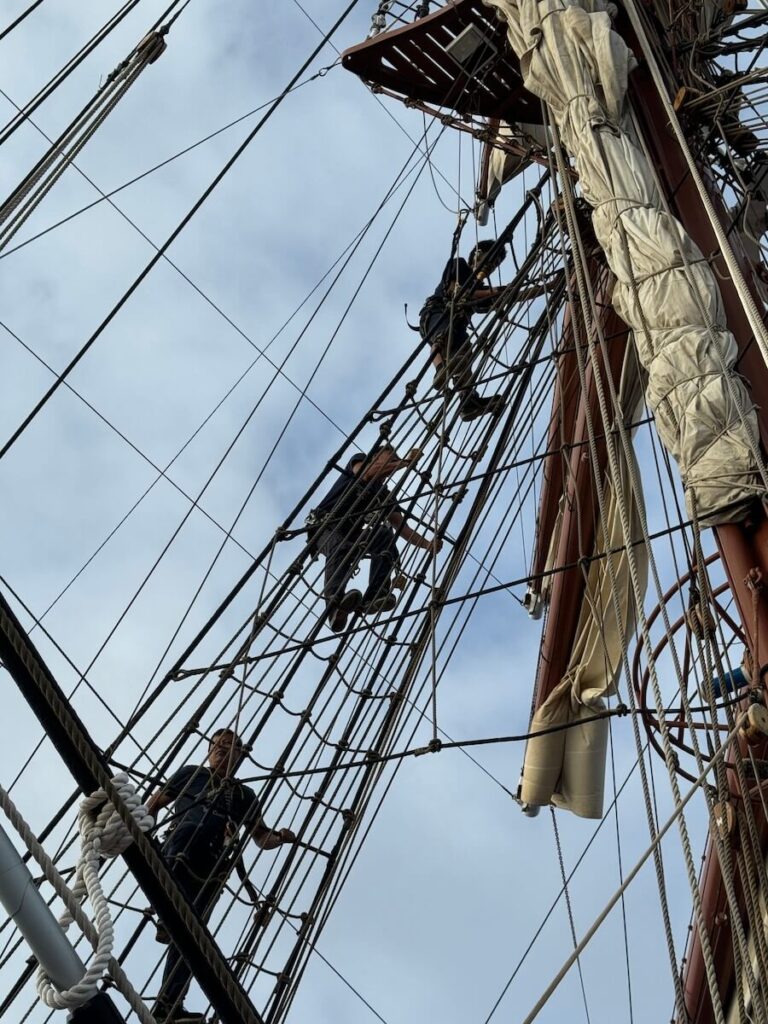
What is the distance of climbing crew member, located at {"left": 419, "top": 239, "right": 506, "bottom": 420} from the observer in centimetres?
834

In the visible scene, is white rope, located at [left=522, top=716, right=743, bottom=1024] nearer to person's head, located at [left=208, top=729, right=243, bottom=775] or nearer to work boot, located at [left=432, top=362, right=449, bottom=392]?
person's head, located at [left=208, top=729, right=243, bottom=775]

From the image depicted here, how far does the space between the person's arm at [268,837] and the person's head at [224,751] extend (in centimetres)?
29

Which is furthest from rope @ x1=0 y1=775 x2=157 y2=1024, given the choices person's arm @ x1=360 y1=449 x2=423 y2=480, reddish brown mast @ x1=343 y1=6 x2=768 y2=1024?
person's arm @ x1=360 y1=449 x2=423 y2=480

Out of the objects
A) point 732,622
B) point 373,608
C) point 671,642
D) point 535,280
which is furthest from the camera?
point 535,280

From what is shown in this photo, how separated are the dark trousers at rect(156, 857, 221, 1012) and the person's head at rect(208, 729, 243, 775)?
54 cm

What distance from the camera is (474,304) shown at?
343 inches

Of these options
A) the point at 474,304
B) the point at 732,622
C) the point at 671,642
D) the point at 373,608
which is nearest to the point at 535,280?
the point at 474,304

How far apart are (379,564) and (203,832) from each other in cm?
216

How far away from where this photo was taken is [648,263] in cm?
580

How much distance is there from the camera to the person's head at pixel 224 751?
6219 millimetres

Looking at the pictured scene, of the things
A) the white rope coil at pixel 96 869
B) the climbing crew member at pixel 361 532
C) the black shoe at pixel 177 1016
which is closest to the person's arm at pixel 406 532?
the climbing crew member at pixel 361 532

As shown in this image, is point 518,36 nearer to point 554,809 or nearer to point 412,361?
point 412,361

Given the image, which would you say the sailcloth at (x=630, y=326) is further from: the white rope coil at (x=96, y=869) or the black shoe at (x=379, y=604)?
the white rope coil at (x=96, y=869)

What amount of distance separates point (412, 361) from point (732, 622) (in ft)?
11.3
